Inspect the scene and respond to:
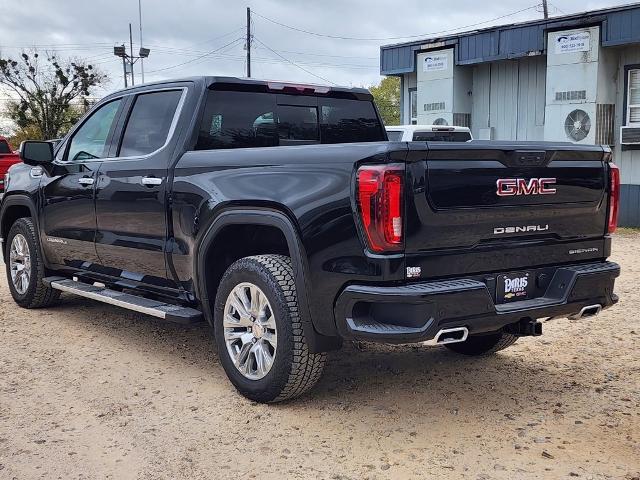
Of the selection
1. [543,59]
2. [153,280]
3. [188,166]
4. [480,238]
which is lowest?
[153,280]

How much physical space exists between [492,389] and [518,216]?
123 cm

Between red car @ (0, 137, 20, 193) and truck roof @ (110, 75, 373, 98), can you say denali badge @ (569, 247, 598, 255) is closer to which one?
truck roof @ (110, 75, 373, 98)

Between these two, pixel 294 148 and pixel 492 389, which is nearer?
pixel 294 148

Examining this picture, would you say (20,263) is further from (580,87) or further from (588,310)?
(580,87)

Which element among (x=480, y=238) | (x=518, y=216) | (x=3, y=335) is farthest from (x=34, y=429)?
(x=518, y=216)

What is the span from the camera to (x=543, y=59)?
16.5m

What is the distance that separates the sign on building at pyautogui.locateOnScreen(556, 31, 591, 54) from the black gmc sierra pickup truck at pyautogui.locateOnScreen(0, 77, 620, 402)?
10.9 meters

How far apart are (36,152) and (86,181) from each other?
2.48 ft

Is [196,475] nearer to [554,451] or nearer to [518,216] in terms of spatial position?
[554,451]

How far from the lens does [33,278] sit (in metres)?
6.52

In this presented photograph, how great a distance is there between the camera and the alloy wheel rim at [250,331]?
161 inches

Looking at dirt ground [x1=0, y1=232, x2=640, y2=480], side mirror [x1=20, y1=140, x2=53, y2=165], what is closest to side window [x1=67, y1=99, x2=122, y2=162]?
side mirror [x1=20, y1=140, x2=53, y2=165]

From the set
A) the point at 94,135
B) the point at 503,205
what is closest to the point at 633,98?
the point at 94,135

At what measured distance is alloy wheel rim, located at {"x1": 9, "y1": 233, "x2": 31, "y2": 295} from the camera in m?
6.61
